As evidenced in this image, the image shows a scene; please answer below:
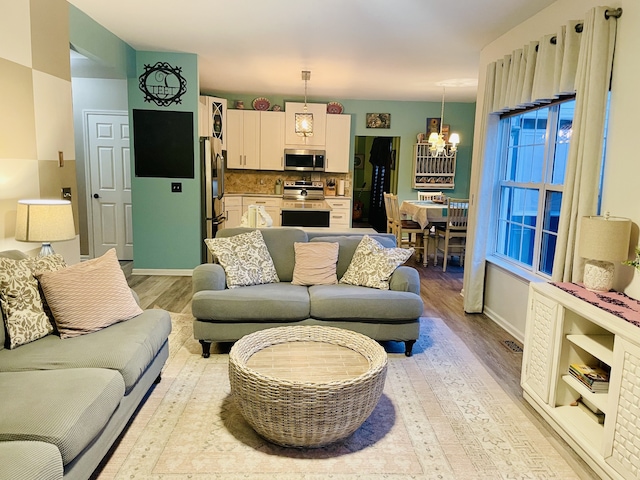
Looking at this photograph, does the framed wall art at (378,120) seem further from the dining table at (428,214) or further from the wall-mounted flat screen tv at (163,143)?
the wall-mounted flat screen tv at (163,143)

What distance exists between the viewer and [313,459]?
210cm

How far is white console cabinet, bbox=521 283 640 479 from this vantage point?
1.86 meters

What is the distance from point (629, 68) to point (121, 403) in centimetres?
315

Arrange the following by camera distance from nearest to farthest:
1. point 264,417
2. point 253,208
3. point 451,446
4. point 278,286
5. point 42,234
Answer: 1. point 264,417
2. point 451,446
3. point 42,234
4. point 278,286
5. point 253,208

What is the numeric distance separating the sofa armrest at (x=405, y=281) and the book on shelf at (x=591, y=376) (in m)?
1.20

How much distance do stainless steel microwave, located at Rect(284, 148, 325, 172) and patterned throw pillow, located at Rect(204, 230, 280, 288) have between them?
160 inches

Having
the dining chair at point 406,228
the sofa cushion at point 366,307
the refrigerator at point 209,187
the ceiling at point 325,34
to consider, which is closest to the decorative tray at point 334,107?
the ceiling at point 325,34

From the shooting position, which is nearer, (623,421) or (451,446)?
(623,421)

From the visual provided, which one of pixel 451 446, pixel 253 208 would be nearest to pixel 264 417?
pixel 451 446


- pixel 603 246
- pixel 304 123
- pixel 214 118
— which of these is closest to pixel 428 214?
pixel 304 123

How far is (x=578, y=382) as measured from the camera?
2.30 m

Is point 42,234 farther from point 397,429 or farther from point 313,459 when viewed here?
point 397,429

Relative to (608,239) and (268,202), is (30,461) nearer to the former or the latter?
(608,239)

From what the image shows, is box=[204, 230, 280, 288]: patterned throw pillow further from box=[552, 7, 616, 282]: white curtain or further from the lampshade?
the lampshade
